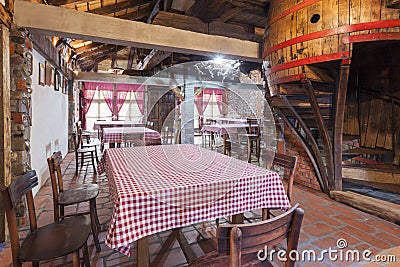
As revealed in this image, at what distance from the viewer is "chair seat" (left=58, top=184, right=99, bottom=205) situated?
6.52 feet

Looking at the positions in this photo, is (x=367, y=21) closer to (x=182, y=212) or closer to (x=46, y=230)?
(x=182, y=212)

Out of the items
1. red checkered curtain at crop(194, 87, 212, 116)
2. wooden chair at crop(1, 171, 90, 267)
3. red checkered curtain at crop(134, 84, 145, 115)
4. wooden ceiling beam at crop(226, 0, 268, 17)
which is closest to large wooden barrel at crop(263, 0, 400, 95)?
wooden ceiling beam at crop(226, 0, 268, 17)

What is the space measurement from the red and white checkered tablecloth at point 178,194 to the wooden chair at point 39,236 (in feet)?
1.16

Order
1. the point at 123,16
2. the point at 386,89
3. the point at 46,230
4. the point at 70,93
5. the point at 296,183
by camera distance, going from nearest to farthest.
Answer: the point at 46,230, the point at 386,89, the point at 296,183, the point at 123,16, the point at 70,93

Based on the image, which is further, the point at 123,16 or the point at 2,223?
the point at 123,16

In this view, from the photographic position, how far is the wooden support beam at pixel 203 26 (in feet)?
10.9

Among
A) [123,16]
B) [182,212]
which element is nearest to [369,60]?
[182,212]

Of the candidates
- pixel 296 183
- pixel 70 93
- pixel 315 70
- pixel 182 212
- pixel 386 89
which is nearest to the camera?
pixel 182 212

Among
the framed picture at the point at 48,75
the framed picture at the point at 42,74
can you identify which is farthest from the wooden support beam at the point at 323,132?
the framed picture at the point at 48,75

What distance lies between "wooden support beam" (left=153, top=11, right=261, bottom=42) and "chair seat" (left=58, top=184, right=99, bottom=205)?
7.97ft

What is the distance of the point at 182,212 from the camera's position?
1305 mm

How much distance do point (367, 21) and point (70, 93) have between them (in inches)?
270

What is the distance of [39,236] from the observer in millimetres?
1450

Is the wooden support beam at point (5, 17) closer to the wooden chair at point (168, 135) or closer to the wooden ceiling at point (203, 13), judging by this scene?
the wooden ceiling at point (203, 13)
